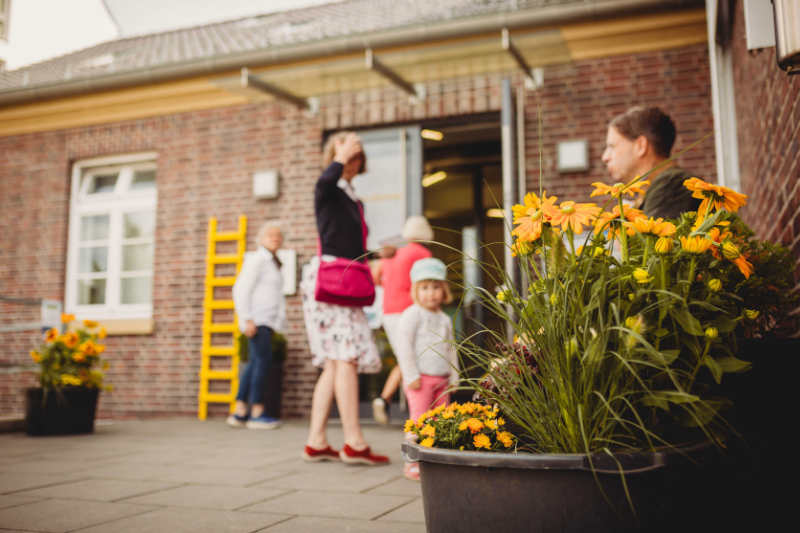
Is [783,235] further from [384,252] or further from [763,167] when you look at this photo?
[384,252]

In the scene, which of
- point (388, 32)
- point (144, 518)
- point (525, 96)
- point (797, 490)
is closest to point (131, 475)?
point (144, 518)

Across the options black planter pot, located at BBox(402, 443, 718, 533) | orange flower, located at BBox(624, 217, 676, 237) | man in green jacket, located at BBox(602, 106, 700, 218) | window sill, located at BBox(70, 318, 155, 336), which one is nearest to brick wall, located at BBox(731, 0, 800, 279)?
man in green jacket, located at BBox(602, 106, 700, 218)

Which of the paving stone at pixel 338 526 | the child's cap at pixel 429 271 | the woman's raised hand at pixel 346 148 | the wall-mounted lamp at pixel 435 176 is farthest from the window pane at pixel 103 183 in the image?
the paving stone at pixel 338 526

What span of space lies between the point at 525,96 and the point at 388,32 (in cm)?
131

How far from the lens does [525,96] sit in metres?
5.80

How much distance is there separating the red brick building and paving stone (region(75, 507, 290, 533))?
342cm

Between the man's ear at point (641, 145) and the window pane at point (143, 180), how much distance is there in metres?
5.82

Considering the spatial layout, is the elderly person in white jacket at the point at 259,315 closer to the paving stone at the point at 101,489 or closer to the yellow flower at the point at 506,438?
the paving stone at the point at 101,489

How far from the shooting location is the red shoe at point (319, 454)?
3.44 meters

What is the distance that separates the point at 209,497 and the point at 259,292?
2.91 meters

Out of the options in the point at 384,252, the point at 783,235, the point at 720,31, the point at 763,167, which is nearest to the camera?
the point at 783,235

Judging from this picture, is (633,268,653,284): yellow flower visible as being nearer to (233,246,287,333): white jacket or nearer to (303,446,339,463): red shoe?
(303,446,339,463): red shoe

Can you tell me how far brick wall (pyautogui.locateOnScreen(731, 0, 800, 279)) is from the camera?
2.21m

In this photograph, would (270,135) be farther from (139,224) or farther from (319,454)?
(319,454)
